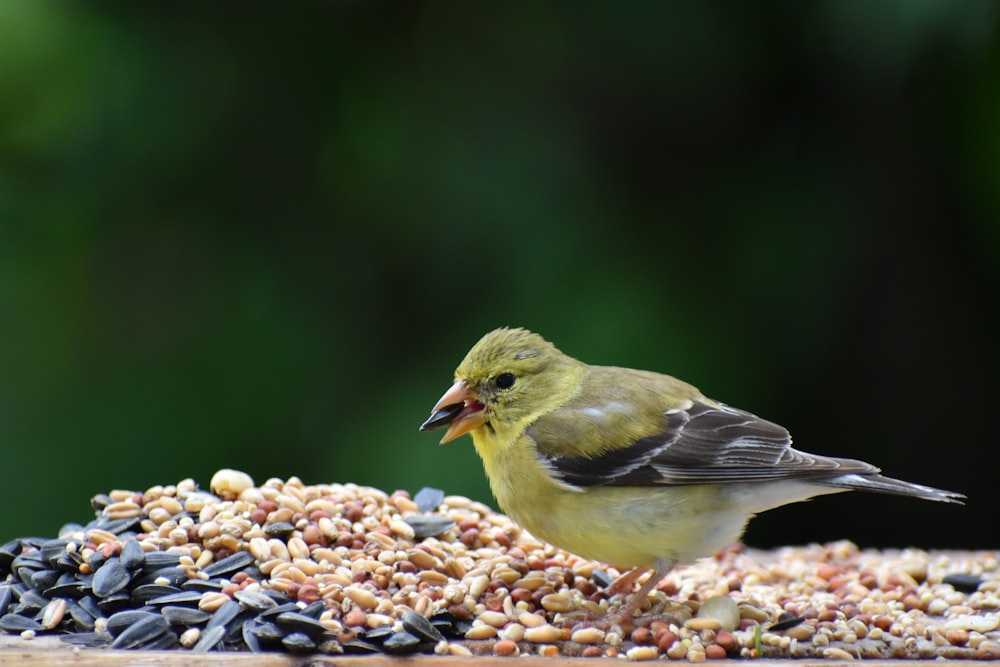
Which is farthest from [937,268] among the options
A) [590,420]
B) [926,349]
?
[590,420]

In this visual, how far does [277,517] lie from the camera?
2.78 m

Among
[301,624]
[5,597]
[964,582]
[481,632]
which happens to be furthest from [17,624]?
[964,582]

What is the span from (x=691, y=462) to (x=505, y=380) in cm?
55

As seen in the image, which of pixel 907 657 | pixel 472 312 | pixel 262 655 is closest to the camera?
pixel 262 655

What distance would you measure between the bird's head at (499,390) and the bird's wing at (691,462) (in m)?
0.17

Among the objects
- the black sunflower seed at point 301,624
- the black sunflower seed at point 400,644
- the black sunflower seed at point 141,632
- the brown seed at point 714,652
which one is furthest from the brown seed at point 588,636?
the black sunflower seed at point 141,632

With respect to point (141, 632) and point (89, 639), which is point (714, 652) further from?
point (89, 639)

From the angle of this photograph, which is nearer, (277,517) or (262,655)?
(262,655)

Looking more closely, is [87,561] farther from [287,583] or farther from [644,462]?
[644,462]

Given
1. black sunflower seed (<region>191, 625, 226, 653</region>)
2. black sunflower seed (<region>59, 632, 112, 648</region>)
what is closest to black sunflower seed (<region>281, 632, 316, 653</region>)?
black sunflower seed (<region>191, 625, 226, 653</region>)

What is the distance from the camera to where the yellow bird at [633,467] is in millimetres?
2686

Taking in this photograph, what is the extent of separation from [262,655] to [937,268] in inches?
119

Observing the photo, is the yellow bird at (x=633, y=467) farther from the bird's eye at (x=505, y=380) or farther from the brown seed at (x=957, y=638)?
the brown seed at (x=957, y=638)

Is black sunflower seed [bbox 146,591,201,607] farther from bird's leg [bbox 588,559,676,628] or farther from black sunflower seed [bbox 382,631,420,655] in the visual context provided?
bird's leg [bbox 588,559,676,628]
